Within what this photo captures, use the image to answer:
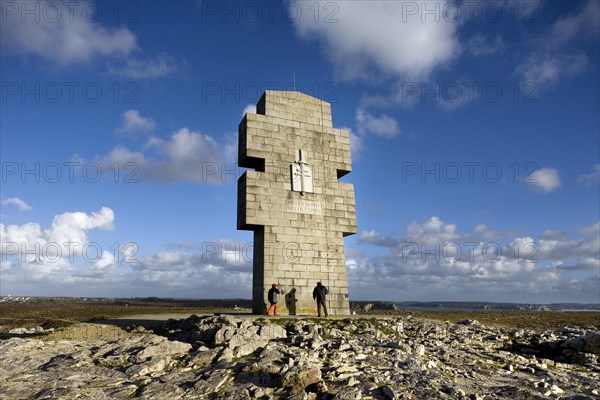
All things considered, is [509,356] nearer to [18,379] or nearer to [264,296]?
[264,296]

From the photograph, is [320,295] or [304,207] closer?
[320,295]

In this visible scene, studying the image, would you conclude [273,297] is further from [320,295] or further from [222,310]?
[222,310]

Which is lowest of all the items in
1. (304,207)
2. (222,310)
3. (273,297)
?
(222,310)

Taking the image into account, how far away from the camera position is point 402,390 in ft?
25.1

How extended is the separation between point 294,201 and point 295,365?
356 inches

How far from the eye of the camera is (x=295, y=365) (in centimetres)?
863

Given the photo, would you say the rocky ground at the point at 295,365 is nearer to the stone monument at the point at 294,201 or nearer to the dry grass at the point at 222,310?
the stone monument at the point at 294,201

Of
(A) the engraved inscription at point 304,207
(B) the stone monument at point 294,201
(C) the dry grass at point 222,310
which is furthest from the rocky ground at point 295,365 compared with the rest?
(C) the dry grass at point 222,310

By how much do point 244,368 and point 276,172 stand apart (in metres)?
9.56

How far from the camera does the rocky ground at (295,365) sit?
7.80 meters

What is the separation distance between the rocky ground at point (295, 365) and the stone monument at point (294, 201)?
3.16 m

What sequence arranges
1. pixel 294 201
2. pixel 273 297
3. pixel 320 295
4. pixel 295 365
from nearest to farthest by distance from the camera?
1. pixel 295 365
2. pixel 273 297
3. pixel 320 295
4. pixel 294 201

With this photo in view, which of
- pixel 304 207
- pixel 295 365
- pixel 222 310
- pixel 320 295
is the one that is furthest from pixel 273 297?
pixel 222 310

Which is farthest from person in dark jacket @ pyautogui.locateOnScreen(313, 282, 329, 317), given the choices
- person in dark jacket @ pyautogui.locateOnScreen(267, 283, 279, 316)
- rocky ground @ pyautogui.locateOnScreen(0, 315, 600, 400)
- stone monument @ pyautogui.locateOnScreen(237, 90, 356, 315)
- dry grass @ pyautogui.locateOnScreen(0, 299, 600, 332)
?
dry grass @ pyautogui.locateOnScreen(0, 299, 600, 332)
